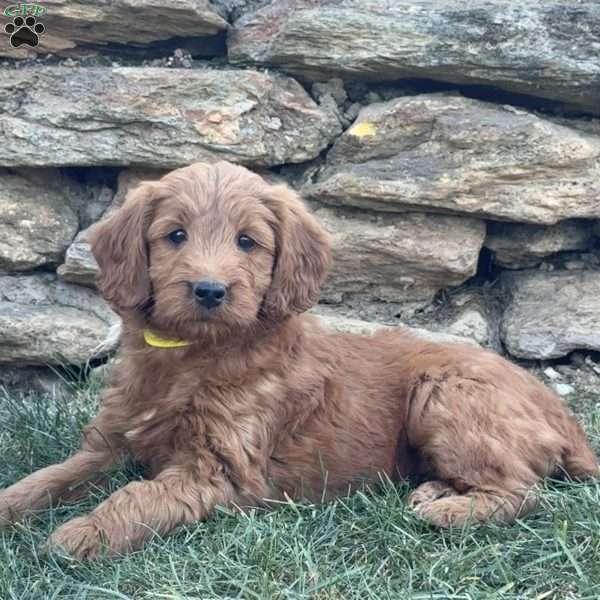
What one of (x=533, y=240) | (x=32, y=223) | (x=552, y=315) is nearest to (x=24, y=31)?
(x=32, y=223)

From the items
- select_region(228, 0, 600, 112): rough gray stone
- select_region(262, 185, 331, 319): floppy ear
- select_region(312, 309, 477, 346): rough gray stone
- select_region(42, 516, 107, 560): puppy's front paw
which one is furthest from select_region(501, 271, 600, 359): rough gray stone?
select_region(42, 516, 107, 560): puppy's front paw

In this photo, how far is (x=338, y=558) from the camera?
3822 mm

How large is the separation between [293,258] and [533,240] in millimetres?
2029

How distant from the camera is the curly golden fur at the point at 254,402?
406 centimetres

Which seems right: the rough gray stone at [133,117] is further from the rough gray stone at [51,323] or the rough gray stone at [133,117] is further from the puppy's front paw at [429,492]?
the puppy's front paw at [429,492]

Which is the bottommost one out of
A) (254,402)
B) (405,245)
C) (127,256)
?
(254,402)

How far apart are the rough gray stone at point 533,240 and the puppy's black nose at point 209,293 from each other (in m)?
2.45

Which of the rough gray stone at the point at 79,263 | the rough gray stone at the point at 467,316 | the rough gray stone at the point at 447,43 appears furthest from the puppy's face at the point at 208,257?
the rough gray stone at the point at 467,316

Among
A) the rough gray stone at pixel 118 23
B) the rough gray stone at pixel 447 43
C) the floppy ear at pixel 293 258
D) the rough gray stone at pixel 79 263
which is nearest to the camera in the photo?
the floppy ear at pixel 293 258

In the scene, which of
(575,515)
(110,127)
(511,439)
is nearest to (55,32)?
(110,127)

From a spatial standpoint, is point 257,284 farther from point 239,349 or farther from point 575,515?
point 575,515

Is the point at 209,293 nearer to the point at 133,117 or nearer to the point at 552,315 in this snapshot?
the point at 133,117

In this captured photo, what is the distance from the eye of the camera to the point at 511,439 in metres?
4.37

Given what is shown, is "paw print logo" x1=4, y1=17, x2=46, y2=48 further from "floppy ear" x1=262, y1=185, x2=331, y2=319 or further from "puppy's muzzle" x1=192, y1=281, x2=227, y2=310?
"puppy's muzzle" x1=192, y1=281, x2=227, y2=310
